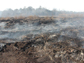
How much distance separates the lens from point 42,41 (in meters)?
6.37

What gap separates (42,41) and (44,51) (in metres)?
1.04

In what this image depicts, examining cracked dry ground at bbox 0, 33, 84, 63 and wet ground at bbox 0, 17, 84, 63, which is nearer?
cracked dry ground at bbox 0, 33, 84, 63

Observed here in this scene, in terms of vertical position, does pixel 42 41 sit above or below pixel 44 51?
above

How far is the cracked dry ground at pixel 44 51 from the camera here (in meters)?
4.83

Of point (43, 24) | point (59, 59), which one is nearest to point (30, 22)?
point (43, 24)

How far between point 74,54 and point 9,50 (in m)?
4.19

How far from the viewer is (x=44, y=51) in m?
5.48

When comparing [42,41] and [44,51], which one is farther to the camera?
[42,41]

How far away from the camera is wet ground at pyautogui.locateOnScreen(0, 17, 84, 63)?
497 centimetres

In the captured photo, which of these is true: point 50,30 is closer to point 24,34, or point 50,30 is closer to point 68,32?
point 68,32

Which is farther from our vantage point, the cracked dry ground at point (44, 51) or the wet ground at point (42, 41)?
the wet ground at point (42, 41)

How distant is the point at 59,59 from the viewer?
4832 mm

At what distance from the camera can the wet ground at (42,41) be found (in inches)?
196

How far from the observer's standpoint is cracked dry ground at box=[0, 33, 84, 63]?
4.83 metres
